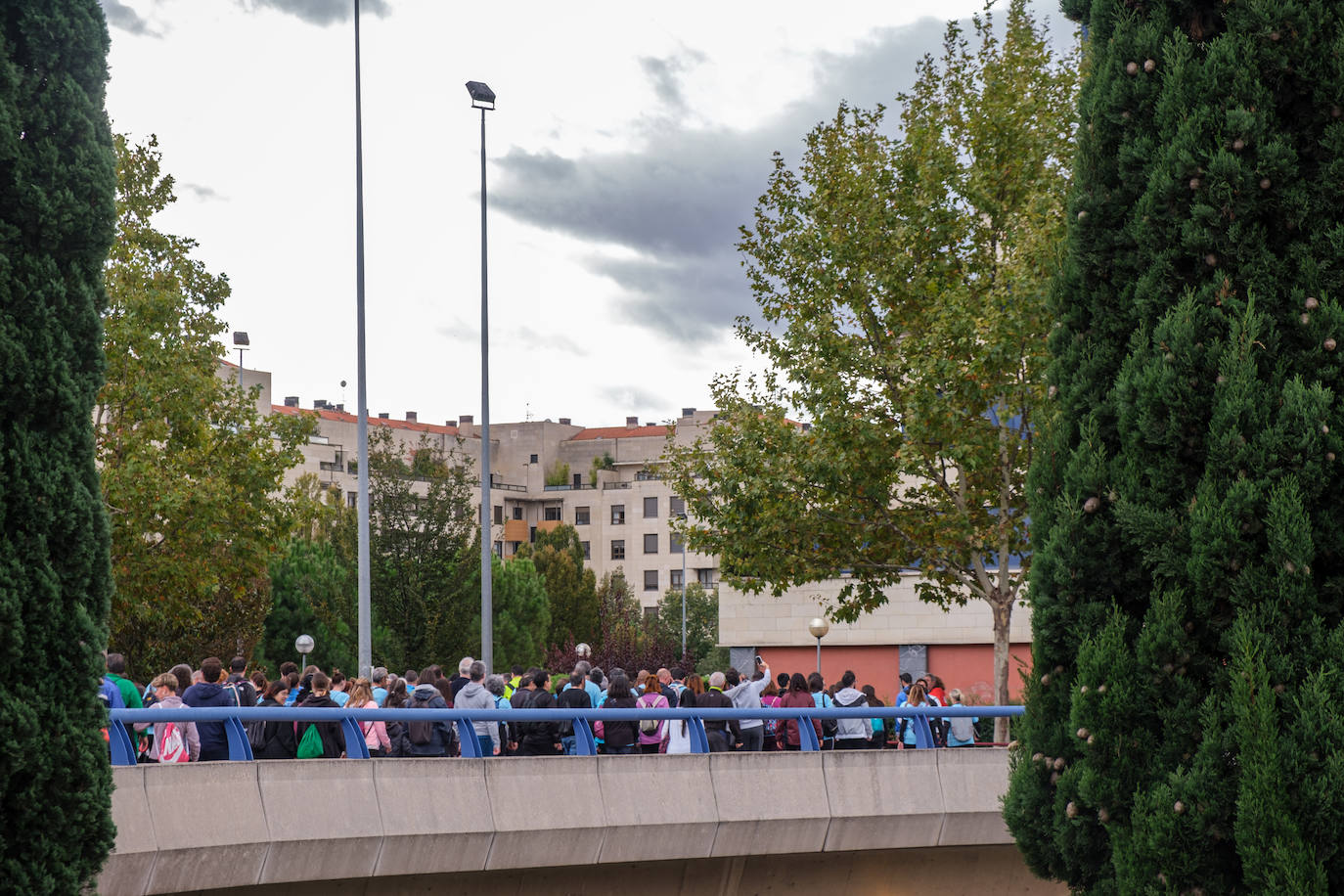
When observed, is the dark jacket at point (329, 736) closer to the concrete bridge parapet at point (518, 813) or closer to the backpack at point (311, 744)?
the backpack at point (311, 744)

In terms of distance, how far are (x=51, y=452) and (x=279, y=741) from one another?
490cm

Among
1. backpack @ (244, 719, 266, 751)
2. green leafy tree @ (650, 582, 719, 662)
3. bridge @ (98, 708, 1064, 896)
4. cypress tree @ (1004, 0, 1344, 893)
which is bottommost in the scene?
green leafy tree @ (650, 582, 719, 662)

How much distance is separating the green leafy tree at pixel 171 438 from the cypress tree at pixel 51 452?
18307mm

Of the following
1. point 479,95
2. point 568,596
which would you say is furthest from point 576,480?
point 479,95

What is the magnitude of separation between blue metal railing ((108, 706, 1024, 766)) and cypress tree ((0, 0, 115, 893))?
2063 mm

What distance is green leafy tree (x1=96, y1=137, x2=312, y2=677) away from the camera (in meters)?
26.1

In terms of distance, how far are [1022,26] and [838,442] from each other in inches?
291

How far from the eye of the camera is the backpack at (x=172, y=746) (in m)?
11.2

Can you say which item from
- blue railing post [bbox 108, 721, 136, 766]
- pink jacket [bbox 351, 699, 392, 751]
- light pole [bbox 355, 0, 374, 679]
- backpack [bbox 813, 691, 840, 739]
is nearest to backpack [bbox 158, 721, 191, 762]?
blue railing post [bbox 108, 721, 136, 766]

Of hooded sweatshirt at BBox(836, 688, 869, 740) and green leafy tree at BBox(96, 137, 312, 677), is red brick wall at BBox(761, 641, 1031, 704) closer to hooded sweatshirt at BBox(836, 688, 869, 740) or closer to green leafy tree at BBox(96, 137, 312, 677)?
green leafy tree at BBox(96, 137, 312, 677)

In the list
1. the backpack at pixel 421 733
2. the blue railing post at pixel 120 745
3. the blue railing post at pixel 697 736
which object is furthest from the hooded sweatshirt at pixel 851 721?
the blue railing post at pixel 120 745

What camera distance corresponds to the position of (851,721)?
1547cm

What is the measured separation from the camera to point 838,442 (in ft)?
82.4

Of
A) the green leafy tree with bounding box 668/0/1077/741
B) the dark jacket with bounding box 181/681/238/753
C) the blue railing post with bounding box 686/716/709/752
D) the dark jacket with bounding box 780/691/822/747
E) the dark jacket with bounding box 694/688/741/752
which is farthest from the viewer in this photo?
the green leafy tree with bounding box 668/0/1077/741
